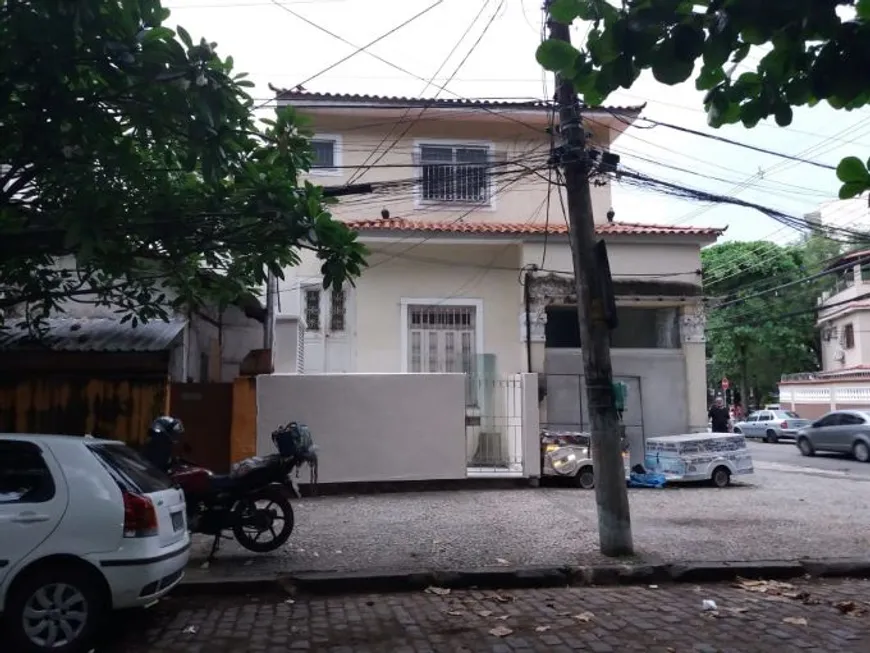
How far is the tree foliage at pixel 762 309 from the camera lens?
35406mm

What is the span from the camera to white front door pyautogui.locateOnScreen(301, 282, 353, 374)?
602 inches

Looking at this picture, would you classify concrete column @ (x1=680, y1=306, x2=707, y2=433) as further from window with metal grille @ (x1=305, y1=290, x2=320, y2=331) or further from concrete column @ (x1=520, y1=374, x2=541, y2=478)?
window with metal grille @ (x1=305, y1=290, x2=320, y2=331)

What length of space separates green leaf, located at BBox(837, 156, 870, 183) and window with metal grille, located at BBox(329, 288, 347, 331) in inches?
502

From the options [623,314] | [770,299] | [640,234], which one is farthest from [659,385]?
[770,299]

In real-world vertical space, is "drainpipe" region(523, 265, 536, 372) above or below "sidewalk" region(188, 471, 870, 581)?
above

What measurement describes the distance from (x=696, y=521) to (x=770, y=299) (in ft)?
104

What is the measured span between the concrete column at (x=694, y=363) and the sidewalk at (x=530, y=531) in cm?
288

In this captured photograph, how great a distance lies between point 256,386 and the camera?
37.3 feet

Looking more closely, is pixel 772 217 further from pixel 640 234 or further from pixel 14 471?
pixel 14 471

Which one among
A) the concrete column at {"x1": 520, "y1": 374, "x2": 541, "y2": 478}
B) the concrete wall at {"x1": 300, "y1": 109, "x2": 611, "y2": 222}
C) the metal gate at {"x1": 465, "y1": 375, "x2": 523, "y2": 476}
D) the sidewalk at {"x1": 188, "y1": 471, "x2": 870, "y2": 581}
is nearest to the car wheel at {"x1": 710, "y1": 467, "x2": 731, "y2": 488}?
the sidewalk at {"x1": 188, "y1": 471, "x2": 870, "y2": 581}

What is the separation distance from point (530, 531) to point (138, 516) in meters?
5.02

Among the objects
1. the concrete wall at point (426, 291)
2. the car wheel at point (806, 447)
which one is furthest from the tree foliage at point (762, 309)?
the concrete wall at point (426, 291)

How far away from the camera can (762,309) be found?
3756cm

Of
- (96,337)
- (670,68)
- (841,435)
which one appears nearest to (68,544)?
(670,68)
